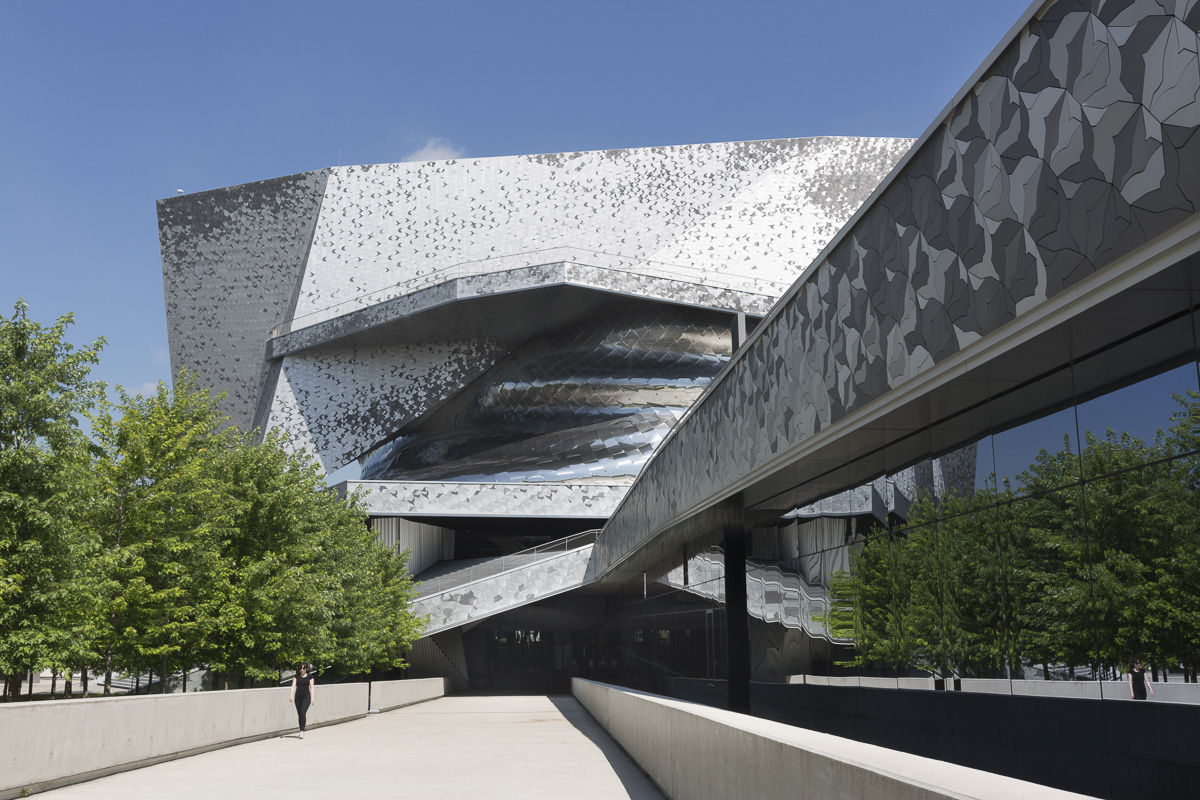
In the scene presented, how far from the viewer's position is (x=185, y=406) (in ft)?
78.2

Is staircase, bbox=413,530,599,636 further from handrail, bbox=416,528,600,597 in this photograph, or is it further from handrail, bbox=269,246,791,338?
handrail, bbox=269,246,791,338

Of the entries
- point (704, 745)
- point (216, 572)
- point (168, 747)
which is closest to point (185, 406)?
point (216, 572)

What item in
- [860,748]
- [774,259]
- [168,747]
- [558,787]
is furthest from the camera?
[774,259]

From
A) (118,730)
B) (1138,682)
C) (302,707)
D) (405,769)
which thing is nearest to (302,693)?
(302,707)

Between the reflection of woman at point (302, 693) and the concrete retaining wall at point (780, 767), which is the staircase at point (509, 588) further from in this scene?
A: the concrete retaining wall at point (780, 767)

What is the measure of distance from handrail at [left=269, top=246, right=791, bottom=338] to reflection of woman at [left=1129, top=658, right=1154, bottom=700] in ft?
148

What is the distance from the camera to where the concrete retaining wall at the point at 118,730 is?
35.8 ft

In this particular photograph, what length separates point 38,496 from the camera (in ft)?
50.5

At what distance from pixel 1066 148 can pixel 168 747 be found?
1436 cm

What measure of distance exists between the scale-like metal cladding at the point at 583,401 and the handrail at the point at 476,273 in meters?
2.06

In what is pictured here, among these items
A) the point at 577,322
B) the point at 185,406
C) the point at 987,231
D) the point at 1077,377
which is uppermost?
the point at 577,322

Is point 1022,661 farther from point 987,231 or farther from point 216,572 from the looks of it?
point 216,572

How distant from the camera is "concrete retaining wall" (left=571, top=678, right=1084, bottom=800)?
4.01m

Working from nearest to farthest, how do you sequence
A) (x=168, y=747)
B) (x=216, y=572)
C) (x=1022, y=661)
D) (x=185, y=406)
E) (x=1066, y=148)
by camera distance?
(x=1066, y=148) → (x=1022, y=661) → (x=168, y=747) → (x=216, y=572) → (x=185, y=406)
